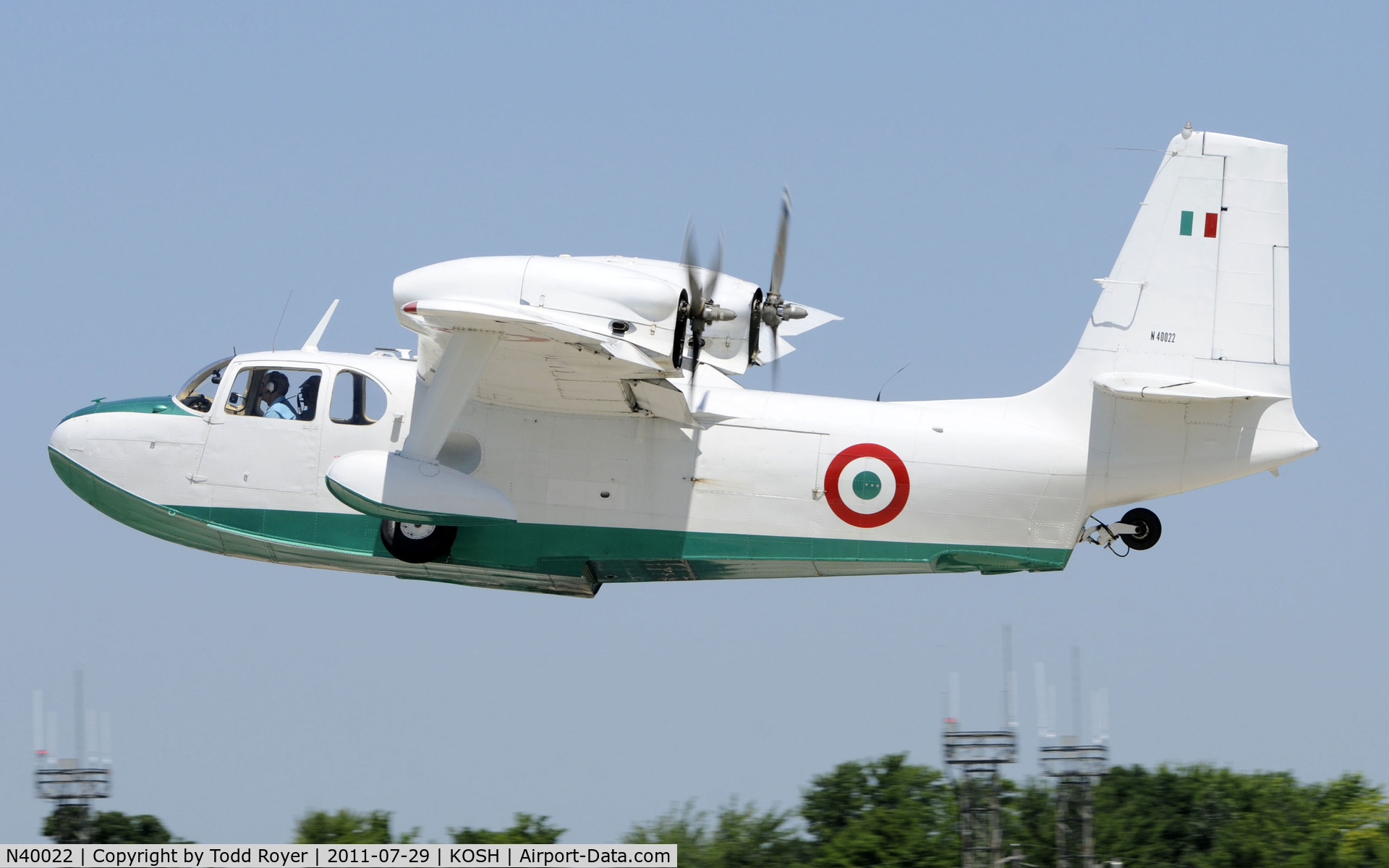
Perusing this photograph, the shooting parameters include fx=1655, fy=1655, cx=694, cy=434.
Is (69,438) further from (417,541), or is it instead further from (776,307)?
(776,307)

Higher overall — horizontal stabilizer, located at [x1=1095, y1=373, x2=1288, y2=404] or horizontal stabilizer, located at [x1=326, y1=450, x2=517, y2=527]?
horizontal stabilizer, located at [x1=1095, y1=373, x2=1288, y2=404]

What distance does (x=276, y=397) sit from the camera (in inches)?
653

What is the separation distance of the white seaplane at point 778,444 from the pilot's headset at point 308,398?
3 cm

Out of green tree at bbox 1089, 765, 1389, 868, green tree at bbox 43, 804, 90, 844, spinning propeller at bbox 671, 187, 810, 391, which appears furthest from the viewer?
green tree at bbox 1089, 765, 1389, 868

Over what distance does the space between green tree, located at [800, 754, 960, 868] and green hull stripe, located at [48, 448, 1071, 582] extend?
7494 millimetres

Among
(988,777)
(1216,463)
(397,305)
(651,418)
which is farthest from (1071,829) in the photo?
(397,305)

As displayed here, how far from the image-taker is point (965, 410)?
16.1 m

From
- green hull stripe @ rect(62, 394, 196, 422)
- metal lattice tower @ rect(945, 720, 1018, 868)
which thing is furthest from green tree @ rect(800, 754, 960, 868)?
green hull stripe @ rect(62, 394, 196, 422)

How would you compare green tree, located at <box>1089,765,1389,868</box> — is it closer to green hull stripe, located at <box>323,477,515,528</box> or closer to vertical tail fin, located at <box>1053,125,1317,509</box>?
vertical tail fin, located at <box>1053,125,1317,509</box>

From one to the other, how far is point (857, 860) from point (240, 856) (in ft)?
31.3

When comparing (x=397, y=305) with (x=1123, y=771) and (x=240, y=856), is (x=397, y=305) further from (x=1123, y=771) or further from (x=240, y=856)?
(x=1123, y=771)

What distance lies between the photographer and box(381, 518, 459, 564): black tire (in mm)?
16203

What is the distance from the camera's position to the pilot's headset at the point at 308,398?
53.8ft
